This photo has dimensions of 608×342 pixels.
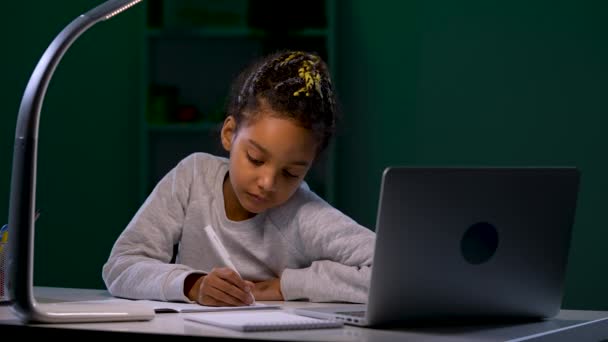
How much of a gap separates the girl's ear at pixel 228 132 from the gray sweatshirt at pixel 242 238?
81 mm

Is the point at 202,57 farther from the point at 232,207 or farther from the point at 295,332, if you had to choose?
the point at 295,332

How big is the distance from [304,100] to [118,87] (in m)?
2.10

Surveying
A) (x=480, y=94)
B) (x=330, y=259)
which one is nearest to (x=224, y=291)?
(x=330, y=259)

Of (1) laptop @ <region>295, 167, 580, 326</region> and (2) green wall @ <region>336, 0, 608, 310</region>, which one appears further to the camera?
(2) green wall @ <region>336, 0, 608, 310</region>

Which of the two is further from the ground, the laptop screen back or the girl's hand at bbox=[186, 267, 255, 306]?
the laptop screen back

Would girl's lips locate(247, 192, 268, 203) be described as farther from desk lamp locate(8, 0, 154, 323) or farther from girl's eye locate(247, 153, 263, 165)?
desk lamp locate(8, 0, 154, 323)

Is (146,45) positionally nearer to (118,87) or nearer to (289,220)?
(118,87)

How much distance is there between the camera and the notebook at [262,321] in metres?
1.17

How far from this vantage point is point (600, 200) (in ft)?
11.0

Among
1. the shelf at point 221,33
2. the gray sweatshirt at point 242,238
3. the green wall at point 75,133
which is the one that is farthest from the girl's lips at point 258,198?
the green wall at point 75,133

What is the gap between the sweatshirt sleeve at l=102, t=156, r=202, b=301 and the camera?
1.62m

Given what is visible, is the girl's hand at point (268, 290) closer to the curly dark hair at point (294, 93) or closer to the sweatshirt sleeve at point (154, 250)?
the sweatshirt sleeve at point (154, 250)

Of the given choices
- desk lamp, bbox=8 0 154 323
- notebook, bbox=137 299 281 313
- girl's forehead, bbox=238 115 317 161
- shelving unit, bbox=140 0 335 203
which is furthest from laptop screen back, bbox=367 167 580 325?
shelving unit, bbox=140 0 335 203

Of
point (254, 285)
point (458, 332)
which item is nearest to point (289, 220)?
point (254, 285)
